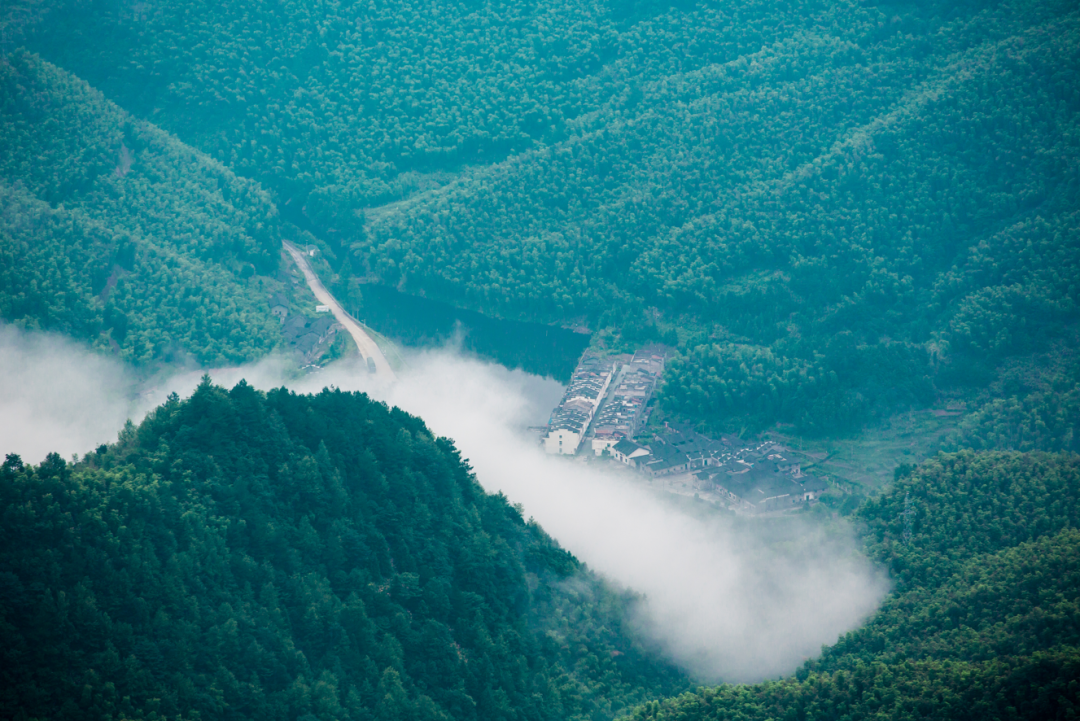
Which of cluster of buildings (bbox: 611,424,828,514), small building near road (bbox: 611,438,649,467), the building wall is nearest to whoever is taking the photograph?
cluster of buildings (bbox: 611,424,828,514)

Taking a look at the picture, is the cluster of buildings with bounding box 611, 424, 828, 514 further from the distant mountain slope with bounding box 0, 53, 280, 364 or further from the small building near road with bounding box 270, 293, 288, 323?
the small building near road with bounding box 270, 293, 288, 323

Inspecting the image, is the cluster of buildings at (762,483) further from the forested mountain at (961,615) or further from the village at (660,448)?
the forested mountain at (961,615)

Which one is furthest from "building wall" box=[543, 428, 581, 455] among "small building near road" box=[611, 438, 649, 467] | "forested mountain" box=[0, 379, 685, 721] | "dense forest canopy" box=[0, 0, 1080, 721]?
"forested mountain" box=[0, 379, 685, 721]

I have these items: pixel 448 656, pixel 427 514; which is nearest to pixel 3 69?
pixel 427 514

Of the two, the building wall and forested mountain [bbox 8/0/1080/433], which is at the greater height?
forested mountain [bbox 8/0/1080/433]

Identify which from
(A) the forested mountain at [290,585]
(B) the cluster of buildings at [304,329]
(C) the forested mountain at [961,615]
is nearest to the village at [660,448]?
(C) the forested mountain at [961,615]

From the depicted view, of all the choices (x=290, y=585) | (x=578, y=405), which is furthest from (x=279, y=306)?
(x=290, y=585)

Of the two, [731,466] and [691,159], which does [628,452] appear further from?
[691,159]
